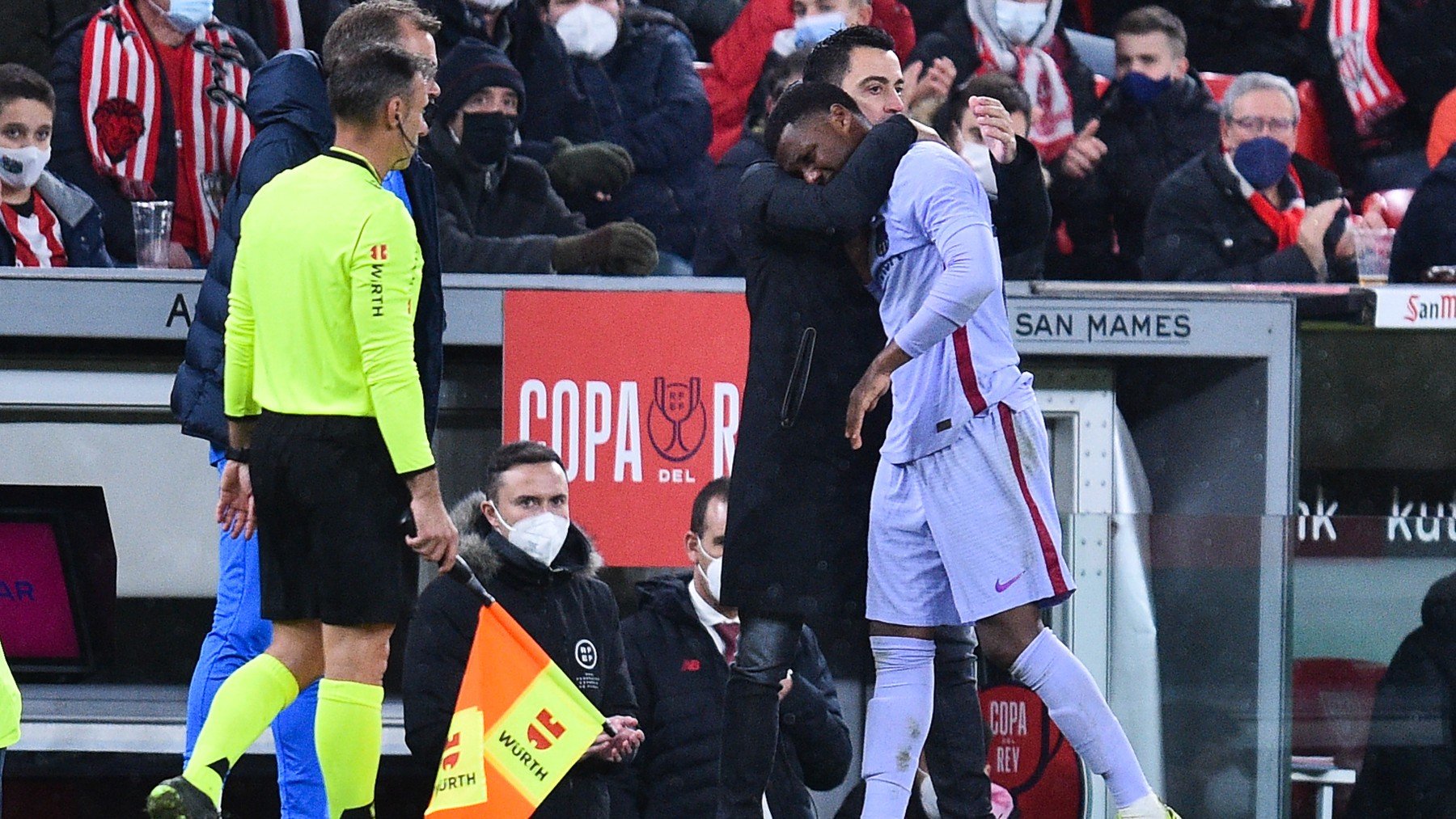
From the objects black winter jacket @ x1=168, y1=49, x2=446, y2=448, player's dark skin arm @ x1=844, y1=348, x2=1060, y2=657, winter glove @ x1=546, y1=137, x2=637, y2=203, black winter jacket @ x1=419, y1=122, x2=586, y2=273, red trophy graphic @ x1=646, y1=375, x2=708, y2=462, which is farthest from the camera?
winter glove @ x1=546, y1=137, x2=637, y2=203

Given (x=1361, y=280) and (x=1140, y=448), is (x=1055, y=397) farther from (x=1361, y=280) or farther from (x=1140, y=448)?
(x=1361, y=280)

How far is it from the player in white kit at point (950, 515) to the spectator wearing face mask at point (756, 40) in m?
2.73

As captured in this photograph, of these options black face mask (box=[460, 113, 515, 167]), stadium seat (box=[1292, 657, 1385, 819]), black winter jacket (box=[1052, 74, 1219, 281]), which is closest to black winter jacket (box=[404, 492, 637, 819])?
black face mask (box=[460, 113, 515, 167])

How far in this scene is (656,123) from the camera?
274 inches

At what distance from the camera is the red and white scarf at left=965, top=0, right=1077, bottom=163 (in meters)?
7.28

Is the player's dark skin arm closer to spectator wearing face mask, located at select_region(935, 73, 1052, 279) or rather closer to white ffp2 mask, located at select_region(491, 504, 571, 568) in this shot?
spectator wearing face mask, located at select_region(935, 73, 1052, 279)

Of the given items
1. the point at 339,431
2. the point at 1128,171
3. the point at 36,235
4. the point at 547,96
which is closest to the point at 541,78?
the point at 547,96

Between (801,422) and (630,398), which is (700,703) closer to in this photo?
(630,398)

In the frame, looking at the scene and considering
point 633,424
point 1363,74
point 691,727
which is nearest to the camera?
point 691,727

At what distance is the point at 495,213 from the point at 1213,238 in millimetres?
2285

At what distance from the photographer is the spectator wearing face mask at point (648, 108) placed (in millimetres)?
6879

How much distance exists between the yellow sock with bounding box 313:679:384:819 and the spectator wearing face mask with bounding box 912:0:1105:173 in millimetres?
3792

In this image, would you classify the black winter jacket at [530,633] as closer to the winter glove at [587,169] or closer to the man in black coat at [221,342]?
the man in black coat at [221,342]

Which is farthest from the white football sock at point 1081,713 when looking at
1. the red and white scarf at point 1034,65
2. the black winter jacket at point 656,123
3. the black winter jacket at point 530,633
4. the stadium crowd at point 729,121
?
the red and white scarf at point 1034,65
